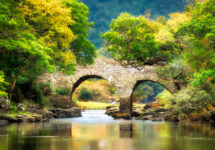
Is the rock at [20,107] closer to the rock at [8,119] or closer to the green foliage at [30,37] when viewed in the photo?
the green foliage at [30,37]

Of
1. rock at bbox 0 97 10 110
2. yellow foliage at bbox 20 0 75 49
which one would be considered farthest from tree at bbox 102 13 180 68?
rock at bbox 0 97 10 110

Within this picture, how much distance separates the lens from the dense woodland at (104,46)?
15.2 m

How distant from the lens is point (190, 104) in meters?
19.5

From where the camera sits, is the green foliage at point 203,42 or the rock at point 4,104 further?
the rock at point 4,104

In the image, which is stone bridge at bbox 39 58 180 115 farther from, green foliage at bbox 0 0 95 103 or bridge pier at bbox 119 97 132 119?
green foliage at bbox 0 0 95 103

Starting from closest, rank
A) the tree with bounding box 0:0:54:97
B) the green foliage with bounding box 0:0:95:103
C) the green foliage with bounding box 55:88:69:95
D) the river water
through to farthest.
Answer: the river water < the tree with bounding box 0:0:54:97 < the green foliage with bounding box 0:0:95:103 < the green foliage with bounding box 55:88:69:95

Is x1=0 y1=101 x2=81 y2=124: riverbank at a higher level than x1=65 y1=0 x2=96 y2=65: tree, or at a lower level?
lower

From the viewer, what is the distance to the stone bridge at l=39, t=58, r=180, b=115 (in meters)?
26.4

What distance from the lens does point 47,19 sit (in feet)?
59.5

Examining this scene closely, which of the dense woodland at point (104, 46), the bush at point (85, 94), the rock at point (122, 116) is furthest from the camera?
the bush at point (85, 94)

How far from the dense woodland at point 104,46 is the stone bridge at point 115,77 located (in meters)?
0.69

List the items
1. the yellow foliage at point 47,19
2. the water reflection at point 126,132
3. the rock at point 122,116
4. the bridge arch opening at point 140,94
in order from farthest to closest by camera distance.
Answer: the bridge arch opening at point 140,94 < the rock at point 122,116 < the yellow foliage at point 47,19 < the water reflection at point 126,132

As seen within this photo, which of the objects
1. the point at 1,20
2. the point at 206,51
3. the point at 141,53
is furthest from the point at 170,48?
the point at 1,20

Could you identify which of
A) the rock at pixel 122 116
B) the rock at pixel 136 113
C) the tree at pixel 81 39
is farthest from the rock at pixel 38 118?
the rock at pixel 136 113
